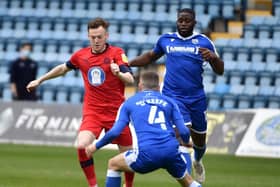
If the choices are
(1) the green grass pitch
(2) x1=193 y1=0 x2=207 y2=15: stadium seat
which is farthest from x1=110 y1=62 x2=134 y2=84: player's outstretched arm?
(2) x1=193 y1=0 x2=207 y2=15: stadium seat

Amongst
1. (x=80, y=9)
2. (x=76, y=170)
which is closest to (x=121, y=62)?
(x=76, y=170)

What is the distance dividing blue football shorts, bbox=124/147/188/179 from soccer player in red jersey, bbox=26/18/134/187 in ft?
6.35

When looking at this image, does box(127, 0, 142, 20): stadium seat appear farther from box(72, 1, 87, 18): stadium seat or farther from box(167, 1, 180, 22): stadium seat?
box(72, 1, 87, 18): stadium seat

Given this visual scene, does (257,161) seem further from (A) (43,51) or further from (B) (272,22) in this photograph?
(A) (43,51)

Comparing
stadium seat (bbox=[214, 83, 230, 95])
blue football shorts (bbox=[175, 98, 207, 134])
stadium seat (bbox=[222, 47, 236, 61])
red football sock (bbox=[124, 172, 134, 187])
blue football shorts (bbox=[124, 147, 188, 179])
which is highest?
blue football shorts (bbox=[124, 147, 188, 179])

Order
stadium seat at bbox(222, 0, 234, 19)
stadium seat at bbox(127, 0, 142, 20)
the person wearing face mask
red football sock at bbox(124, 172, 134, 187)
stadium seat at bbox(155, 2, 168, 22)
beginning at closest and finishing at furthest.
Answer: red football sock at bbox(124, 172, 134, 187)
the person wearing face mask
stadium seat at bbox(222, 0, 234, 19)
stadium seat at bbox(155, 2, 168, 22)
stadium seat at bbox(127, 0, 142, 20)

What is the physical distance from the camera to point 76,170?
52.5 feet

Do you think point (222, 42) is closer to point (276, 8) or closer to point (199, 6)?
point (199, 6)

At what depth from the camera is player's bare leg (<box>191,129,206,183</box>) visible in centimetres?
1341

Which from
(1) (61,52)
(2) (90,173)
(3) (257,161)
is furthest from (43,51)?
(2) (90,173)

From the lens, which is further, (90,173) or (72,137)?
(72,137)

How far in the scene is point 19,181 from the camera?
13.6 meters

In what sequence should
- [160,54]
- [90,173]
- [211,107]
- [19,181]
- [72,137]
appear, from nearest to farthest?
[90,173] < [160,54] < [19,181] < [72,137] < [211,107]

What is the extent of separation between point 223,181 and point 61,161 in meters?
4.24
